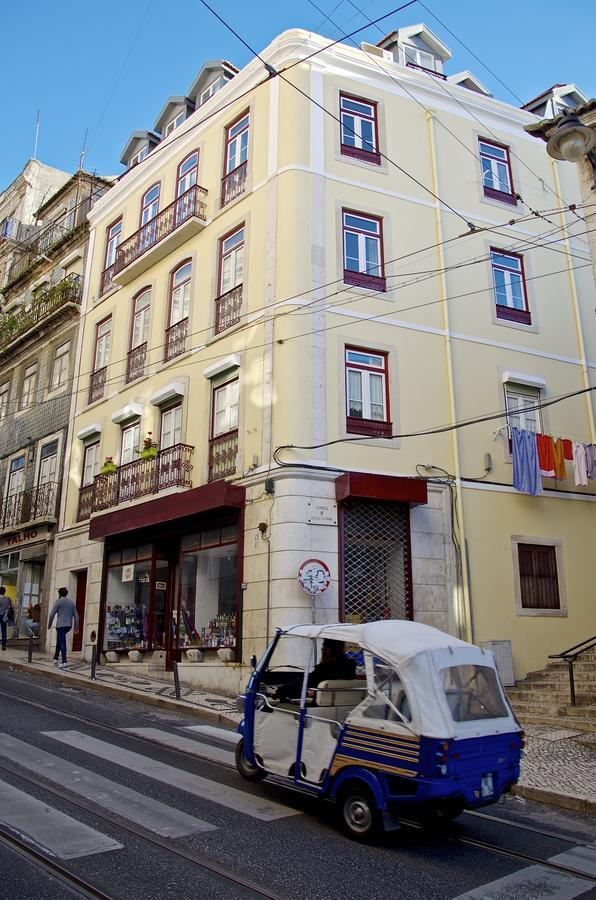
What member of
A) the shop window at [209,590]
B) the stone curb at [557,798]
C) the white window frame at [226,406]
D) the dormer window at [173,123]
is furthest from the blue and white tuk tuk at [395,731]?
the dormer window at [173,123]

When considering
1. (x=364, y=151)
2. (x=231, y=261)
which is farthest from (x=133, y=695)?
(x=364, y=151)

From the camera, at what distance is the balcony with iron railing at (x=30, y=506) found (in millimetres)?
22641

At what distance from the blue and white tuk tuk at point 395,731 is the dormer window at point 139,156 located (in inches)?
808

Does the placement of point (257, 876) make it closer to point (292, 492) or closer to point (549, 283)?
point (292, 492)

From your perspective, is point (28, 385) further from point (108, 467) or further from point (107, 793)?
point (107, 793)

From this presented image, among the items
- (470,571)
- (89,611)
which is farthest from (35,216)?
(470,571)

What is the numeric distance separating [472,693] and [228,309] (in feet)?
40.9

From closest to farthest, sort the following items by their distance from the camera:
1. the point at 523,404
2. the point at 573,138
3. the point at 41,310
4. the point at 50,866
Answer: the point at 50,866, the point at 573,138, the point at 523,404, the point at 41,310

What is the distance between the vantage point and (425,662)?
629 cm

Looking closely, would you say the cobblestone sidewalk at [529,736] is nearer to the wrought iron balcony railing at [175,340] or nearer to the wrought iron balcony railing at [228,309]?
the wrought iron balcony railing at [175,340]

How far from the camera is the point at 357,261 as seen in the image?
16484 millimetres

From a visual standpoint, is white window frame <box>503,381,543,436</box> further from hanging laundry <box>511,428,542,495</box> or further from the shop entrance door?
the shop entrance door

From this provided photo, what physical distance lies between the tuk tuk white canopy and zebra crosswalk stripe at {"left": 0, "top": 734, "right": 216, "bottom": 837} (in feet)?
5.78

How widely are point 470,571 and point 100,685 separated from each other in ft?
25.5
